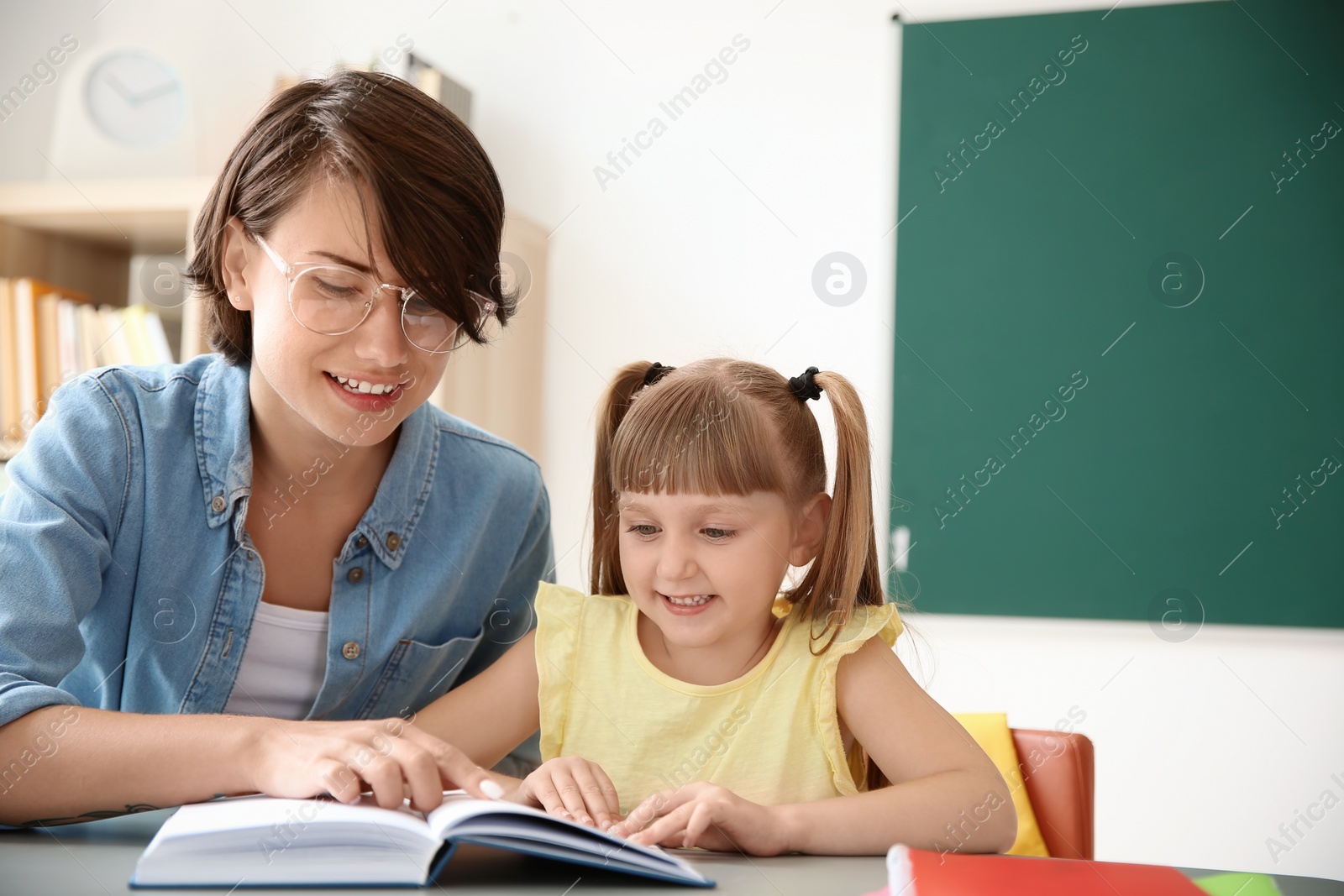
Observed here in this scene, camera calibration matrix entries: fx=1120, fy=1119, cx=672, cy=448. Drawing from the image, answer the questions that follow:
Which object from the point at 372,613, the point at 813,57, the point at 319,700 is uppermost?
the point at 813,57

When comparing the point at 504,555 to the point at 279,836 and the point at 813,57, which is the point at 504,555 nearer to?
the point at 279,836

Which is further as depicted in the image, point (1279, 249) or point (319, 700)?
point (1279, 249)

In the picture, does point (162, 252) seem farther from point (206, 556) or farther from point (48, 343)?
point (206, 556)

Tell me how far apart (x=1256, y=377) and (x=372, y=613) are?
218 cm

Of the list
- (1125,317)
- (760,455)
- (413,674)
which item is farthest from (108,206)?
(1125,317)

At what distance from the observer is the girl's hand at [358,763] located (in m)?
0.85

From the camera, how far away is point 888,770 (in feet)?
3.85

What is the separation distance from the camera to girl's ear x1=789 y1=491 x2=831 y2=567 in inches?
51.8

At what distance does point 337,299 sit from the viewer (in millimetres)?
1139

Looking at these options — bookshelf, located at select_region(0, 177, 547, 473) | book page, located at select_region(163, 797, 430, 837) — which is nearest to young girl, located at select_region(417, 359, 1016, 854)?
book page, located at select_region(163, 797, 430, 837)

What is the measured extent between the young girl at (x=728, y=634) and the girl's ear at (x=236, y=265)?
450 millimetres

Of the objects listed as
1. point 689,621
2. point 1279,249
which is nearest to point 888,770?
point 689,621

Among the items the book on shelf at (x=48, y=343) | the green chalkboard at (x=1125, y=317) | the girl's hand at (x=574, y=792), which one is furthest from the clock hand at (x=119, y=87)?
the girl's hand at (x=574, y=792)

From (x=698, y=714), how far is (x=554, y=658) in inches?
7.0
